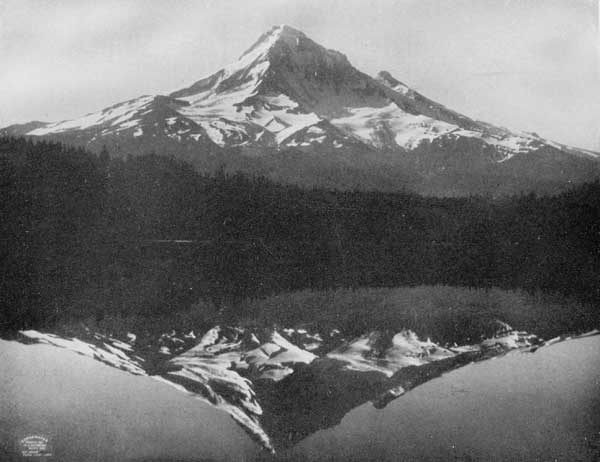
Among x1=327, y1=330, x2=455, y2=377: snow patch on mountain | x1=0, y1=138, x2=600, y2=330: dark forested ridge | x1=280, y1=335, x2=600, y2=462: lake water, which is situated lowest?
x1=280, y1=335, x2=600, y2=462: lake water

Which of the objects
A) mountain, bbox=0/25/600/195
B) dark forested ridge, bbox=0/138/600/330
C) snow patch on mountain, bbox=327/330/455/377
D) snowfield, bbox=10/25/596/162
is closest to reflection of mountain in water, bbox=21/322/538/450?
snow patch on mountain, bbox=327/330/455/377

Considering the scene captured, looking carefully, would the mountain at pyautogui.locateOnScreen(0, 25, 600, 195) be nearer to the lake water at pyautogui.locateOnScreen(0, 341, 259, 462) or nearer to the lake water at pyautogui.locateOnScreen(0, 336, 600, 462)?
the lake water at pyautogui.locateOnScreen(0, 336, 600, 462)

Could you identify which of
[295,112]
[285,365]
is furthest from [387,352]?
[295,112]

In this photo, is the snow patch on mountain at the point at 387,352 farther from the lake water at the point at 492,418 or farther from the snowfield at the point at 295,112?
the snowfield at the point at 295,112

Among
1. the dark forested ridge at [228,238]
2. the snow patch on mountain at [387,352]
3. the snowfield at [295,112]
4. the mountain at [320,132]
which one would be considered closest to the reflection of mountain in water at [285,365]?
the snow patch on mountain at [387,352]

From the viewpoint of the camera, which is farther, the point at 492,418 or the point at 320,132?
the point at 320,132

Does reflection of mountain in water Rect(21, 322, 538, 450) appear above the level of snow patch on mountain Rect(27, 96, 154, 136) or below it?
below

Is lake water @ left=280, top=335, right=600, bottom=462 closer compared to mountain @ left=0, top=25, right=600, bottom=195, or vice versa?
lake water @ left=280, top=335, right=600, bottom=462

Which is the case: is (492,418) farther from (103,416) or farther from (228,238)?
(103,416)

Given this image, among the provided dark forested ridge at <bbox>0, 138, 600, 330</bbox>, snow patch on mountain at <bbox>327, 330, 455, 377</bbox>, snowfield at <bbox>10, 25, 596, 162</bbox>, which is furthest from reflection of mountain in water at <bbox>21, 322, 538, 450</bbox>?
snowfield at <bbox>10, 25, 596, 162</bbox>
